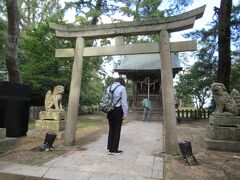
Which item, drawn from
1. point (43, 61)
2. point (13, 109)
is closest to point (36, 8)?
point (43, 61)

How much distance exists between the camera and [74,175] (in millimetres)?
4676

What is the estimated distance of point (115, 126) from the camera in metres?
6.42

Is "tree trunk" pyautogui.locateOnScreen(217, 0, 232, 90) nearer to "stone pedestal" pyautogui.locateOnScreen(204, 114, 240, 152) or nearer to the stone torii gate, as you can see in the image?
"stone pedestal" pyautogui.locateOnScreen(204, 114, 240, 152)

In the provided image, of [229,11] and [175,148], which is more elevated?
[229,11]

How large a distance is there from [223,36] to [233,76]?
28.1ft

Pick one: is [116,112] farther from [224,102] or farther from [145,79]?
[145,79]

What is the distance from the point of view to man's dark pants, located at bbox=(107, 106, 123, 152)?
6352 millimetres

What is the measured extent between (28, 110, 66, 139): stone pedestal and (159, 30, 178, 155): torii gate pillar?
394 cm

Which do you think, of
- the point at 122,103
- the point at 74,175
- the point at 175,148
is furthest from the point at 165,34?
the point at 74,175

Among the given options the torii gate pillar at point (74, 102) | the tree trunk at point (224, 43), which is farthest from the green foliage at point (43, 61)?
the tree trunk at point (224, 43)

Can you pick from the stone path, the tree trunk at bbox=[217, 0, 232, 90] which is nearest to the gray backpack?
the stone path

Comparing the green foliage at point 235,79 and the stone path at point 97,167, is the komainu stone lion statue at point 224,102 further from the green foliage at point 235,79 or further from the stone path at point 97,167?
the green foliage at point 235,79

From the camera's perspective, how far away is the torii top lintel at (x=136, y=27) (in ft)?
21.9

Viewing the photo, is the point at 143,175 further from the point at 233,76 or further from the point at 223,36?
the point at 233,76
